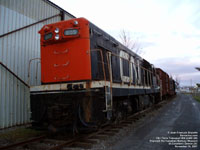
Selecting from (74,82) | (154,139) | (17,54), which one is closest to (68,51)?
(74,82)

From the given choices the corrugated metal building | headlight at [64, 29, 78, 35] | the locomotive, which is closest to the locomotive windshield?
the locomotive

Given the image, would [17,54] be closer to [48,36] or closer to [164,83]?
[48,36]

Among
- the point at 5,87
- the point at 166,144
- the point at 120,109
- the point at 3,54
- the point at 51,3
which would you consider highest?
the point at 51,3

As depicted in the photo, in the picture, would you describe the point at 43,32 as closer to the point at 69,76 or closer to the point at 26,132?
the point at 69,76

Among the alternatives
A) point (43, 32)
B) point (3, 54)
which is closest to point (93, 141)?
Answer: point (43, 32)

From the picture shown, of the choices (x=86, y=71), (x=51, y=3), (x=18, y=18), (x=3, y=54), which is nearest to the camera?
(x=86, y=71)

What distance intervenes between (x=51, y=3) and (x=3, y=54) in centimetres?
399

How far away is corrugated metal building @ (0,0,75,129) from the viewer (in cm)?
679

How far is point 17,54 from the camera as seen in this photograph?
738 cm

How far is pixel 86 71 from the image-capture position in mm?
5387

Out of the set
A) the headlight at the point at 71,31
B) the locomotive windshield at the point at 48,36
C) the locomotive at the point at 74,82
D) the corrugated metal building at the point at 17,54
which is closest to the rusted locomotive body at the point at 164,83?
the locomotive at the point at 74,82

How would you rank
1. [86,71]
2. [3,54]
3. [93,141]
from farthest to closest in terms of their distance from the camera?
[3,54] < [86,71] < [93,141]

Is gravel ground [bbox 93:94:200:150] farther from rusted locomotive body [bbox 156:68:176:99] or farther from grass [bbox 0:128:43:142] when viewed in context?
rusted locomotive body [bbox 156:68:176:99]

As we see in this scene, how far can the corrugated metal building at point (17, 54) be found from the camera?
679 cm
